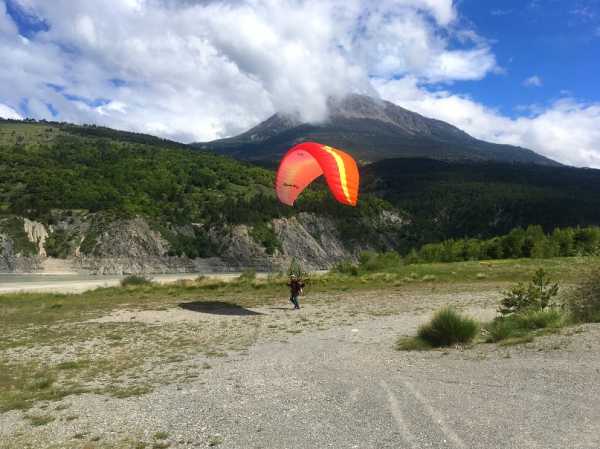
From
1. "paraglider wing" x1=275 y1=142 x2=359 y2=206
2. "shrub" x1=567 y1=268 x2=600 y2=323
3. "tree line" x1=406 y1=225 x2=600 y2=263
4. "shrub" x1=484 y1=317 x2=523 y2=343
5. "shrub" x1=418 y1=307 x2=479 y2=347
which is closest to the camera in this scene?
"shrub" x1=484 y1=317 x2=523 y2=343

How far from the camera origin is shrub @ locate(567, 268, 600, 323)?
11.3m

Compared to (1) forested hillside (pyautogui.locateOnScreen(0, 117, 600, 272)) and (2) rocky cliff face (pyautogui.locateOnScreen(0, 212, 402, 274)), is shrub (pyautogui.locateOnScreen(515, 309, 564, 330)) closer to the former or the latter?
(2) rocky cliff face (pyautogui.locateOnScreen(0, 212, 402, 274))

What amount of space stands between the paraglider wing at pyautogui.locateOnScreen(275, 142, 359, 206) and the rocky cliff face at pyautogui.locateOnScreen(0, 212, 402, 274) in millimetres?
47652

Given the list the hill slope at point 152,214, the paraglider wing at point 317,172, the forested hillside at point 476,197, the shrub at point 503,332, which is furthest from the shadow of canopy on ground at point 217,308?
the forested hillside at point 476,197

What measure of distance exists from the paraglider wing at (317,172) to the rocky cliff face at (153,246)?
47652mm

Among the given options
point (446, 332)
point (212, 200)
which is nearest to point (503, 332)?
point (446, 332)

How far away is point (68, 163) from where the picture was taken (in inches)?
3258

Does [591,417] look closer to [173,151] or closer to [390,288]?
[390,288]

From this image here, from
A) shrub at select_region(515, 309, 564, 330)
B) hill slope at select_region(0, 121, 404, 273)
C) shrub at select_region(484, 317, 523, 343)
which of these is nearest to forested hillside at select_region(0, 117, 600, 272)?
hill slope at select_region(0, 121, 404, 273)

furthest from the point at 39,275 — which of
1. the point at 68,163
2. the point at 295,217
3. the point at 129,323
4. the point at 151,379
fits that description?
the point at 151,379

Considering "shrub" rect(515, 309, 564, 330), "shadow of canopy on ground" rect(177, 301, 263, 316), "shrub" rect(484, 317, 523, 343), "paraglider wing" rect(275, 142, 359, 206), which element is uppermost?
"paraglider wing" rect(275, 142, 359, 206)

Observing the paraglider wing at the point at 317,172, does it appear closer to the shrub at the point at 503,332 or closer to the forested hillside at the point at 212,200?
the shrub at the point at 503,332

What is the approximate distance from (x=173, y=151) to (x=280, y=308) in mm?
91419

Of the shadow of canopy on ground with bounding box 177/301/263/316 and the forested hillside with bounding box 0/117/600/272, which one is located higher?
the forested hillside with bounding box 0/117/600/272
